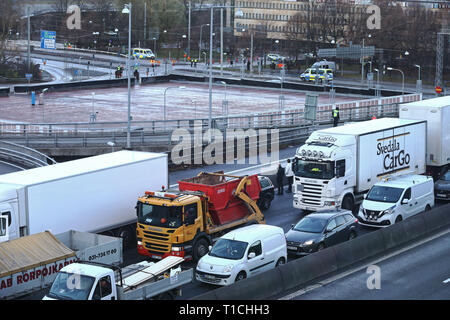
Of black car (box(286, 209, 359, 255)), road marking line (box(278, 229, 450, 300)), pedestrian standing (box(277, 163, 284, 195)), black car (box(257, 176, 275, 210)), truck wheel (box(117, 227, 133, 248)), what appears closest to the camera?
road marking line (box(278, 229, 450, 300))

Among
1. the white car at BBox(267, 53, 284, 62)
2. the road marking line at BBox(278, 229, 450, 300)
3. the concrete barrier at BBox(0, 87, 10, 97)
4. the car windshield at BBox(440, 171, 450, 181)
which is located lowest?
the road marking line at BBox(278, 229, 450, 300)

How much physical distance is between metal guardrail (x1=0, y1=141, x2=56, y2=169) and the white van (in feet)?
49.5

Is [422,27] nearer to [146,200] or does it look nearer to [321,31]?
[321,31]

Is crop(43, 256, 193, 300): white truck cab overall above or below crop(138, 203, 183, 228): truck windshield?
below

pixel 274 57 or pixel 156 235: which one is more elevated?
pixel 274 57

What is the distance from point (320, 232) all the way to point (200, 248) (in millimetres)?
3894

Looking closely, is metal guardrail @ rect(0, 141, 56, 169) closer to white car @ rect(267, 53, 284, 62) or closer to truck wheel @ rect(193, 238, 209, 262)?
truck wheel @ rect(193, 238, 209, 262)

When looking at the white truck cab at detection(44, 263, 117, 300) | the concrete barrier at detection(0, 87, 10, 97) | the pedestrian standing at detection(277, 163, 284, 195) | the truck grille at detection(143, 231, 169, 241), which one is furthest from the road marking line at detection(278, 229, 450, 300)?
the concrete barrier at detection(0, 87, 10, 97)

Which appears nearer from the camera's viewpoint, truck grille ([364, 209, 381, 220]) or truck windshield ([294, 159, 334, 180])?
truck grille ([364, 209, 381, 220])

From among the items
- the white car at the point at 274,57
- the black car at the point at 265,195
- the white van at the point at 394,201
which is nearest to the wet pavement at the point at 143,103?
the white car at the point at 274,57

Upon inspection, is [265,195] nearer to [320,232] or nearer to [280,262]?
[320,232]

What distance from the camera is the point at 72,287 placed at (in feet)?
55.2

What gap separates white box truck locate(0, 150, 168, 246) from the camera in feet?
71.5

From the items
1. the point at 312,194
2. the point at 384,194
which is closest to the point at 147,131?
the point at 312,194
